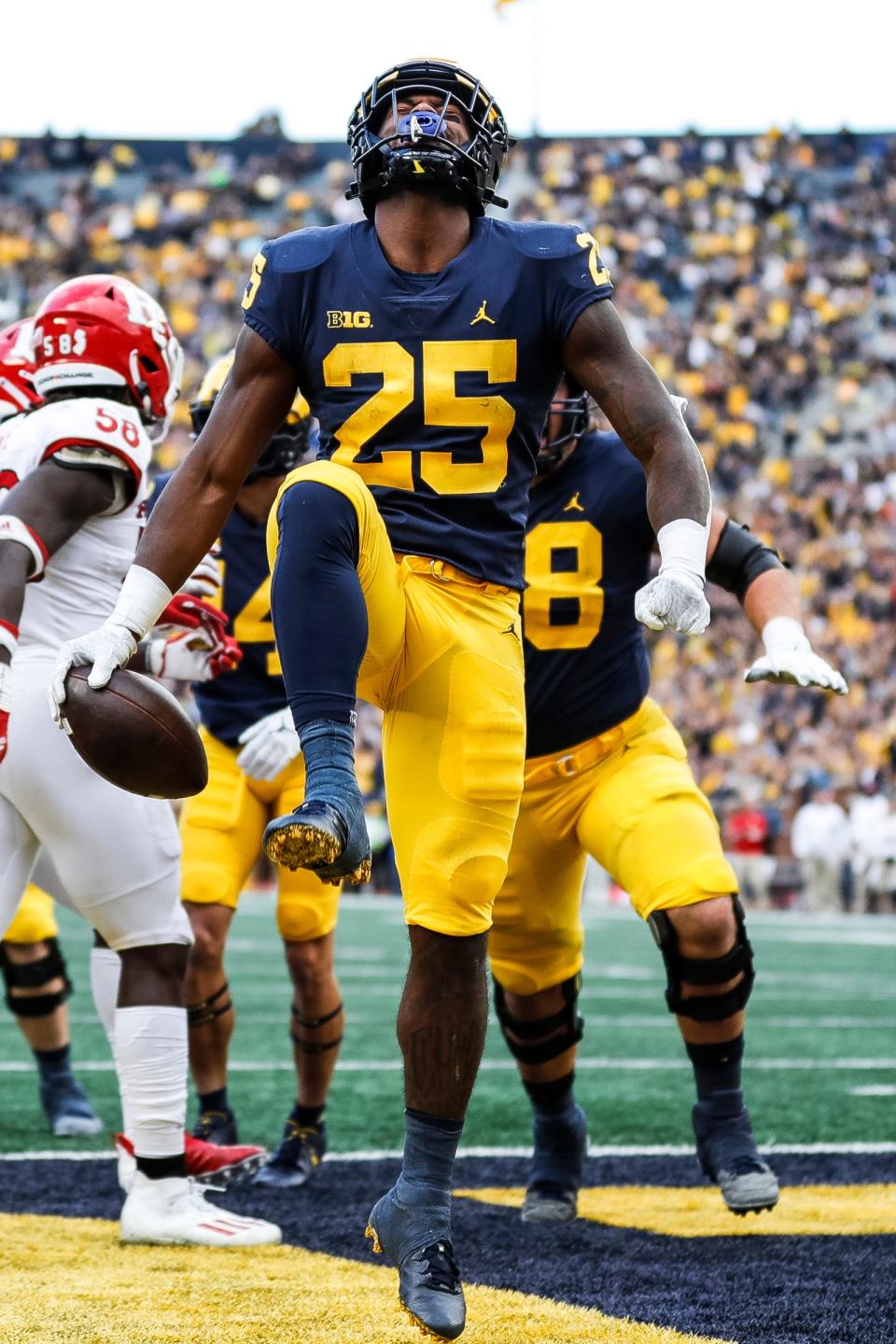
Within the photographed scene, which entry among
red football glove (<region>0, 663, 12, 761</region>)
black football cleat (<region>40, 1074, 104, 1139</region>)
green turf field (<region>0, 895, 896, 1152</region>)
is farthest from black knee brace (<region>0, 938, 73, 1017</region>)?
red football glove (<region>0, 663, 12, 761</region>)

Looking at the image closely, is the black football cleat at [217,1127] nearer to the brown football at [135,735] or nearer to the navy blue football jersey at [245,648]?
the navy blue football jersey at [245,648]

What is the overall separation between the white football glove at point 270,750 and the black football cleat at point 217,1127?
93cm

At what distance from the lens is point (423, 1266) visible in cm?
250

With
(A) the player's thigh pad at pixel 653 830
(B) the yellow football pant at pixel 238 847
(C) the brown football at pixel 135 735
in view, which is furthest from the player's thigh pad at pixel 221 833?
(C) the brown football at pixel 135 735

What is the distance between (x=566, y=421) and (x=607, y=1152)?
79.1 inches

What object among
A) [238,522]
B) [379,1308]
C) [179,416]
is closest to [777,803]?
[179,416]

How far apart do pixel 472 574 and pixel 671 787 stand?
3.98 feet

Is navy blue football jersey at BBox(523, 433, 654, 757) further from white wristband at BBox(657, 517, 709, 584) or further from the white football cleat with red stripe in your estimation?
white wristband at BBox(657, 517, 709, 584)

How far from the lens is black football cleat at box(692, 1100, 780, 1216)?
11.9ft

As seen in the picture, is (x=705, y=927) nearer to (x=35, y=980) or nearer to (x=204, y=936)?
(x=204, y=936)

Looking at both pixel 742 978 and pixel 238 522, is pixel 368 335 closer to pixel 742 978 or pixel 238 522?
pixel 742 978

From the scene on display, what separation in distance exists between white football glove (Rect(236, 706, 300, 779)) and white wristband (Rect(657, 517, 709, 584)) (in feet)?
5.96

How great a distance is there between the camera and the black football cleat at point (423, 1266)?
2.44 metres

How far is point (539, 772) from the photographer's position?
3.96 m
